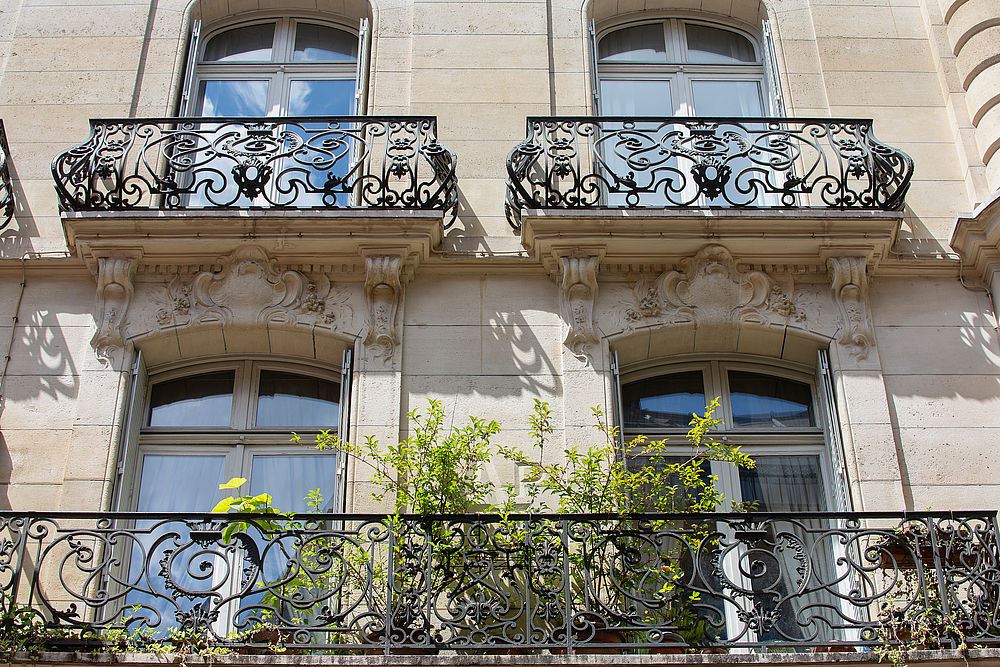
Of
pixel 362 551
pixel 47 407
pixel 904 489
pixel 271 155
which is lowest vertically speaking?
pixel 362 551

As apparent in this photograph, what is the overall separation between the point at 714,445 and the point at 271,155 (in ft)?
12.3

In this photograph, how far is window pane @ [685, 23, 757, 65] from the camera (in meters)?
11.8

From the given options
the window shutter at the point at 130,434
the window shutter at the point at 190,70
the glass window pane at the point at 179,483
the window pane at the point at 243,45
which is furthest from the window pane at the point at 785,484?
the window pane at the point at 243,45

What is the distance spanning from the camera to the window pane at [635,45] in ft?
38.5

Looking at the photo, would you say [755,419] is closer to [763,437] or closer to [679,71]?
[763,437]

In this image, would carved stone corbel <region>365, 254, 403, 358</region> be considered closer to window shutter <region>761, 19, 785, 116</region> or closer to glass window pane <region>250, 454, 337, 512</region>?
glass window pane <region>250, 454, 337, 512</region>

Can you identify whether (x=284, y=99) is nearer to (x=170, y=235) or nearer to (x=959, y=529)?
(x=170, y=235)

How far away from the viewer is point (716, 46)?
39.1 ft

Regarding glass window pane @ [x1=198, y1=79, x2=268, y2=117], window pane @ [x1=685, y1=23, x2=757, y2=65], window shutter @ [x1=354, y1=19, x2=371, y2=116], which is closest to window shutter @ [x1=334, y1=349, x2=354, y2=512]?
window shutter @ [x1=354, y1=19, x2=371, y2=116]

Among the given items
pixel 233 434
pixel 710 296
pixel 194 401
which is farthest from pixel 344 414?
pixel 710 296

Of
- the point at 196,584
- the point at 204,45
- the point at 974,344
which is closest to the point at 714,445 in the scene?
the point at 974,344

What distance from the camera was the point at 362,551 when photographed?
7789 mm

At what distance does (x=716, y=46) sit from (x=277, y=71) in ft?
12.1

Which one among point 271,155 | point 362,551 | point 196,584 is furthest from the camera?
point 271,155
